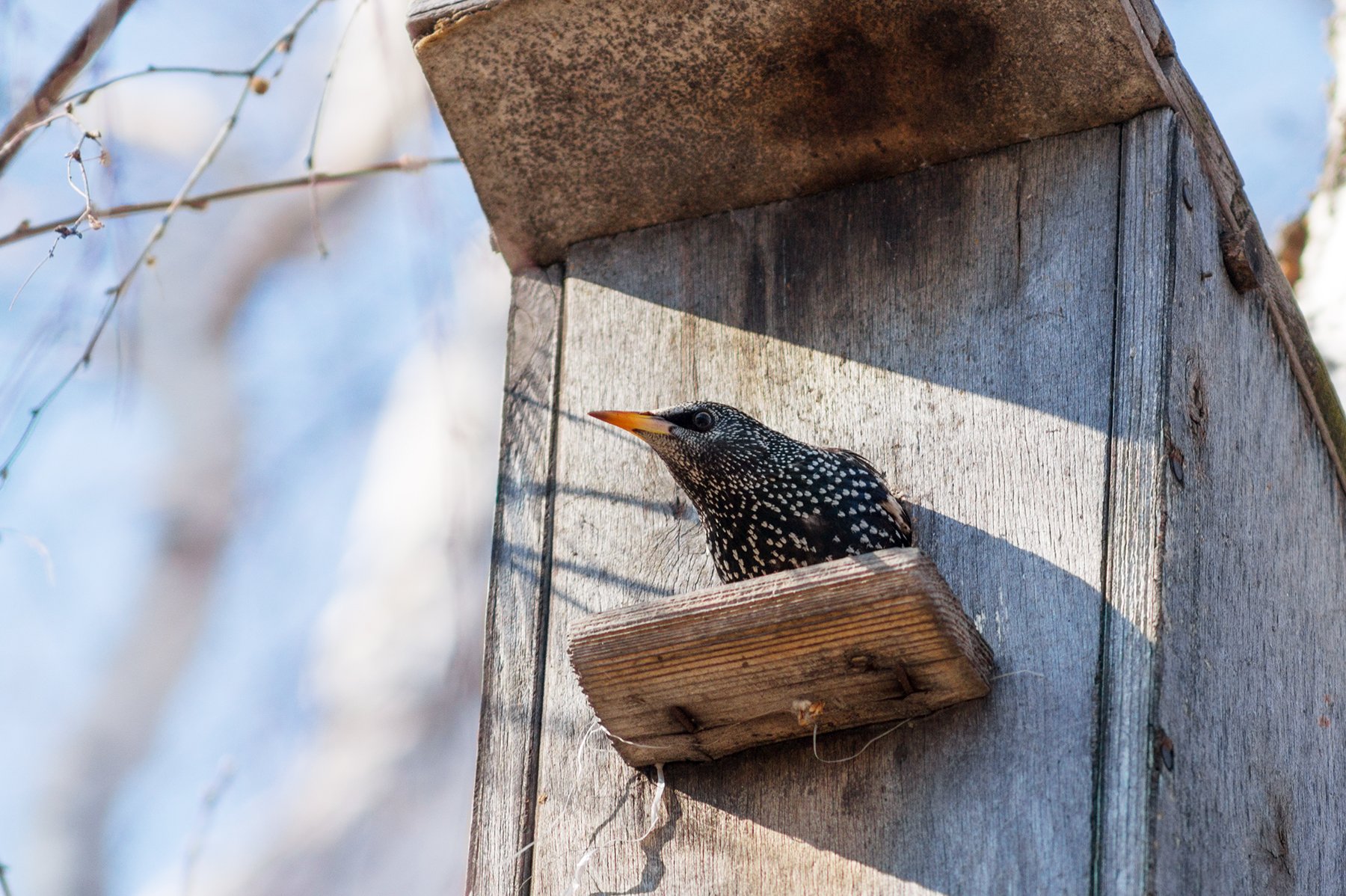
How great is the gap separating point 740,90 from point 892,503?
0.80 m

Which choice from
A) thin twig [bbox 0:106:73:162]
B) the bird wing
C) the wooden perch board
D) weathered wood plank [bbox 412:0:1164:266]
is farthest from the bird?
thin twig [bbox 0:106:73:162]

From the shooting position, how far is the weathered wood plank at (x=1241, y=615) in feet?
7.08

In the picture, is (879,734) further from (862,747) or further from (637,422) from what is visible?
(637,422)

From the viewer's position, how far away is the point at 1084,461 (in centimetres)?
236

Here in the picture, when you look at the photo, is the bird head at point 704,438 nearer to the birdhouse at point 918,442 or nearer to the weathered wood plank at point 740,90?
the birdhouse at point 918,442

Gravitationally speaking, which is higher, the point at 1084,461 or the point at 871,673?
the point at 1084,461

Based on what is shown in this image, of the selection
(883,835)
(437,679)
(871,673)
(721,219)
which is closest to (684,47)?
(721,219)

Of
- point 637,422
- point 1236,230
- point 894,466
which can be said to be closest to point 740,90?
point 637,422

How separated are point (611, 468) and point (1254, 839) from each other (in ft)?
3.95

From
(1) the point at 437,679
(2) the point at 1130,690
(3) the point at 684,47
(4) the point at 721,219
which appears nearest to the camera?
(2) the point at 1130,690

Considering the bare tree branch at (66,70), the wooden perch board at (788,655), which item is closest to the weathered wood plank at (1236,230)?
the wooden perch board at (788,655)

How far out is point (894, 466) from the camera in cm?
257

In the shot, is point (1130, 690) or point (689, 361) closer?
point (1130, 690)

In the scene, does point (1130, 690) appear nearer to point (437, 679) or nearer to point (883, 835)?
point (883, 835)
